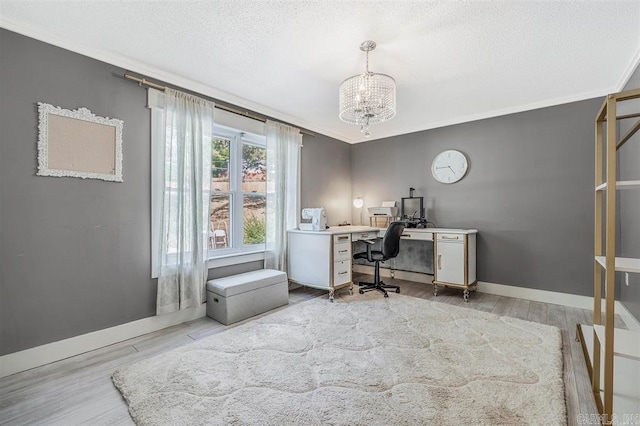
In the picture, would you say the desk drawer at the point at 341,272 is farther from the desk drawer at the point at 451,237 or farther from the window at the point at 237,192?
the desk drawer at the point at 451,237

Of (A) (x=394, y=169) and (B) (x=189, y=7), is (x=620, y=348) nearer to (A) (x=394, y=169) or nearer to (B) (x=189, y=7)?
(B) (x=189, y=7)

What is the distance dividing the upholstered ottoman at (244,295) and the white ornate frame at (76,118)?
53.9 inches

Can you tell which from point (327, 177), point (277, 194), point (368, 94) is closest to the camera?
point (368, 94)

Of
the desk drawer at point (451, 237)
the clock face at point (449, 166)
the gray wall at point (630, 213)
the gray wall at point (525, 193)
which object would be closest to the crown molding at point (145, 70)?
the clock face at point (449, 166)

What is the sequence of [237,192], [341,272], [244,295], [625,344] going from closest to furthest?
[625,344], [244,295], [237,192], [341,272]

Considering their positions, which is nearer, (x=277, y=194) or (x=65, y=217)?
(x=65, y=217)

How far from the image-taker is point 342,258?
355 cm

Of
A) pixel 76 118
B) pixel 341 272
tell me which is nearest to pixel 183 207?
pixel 76 118

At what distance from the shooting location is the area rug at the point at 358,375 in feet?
4.91

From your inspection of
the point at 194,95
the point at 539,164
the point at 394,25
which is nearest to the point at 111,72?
the point at 194,95

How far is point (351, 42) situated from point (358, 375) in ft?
Result: 7.94

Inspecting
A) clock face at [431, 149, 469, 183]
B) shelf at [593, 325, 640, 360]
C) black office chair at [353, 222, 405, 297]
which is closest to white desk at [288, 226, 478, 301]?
black office chair at [353, 222, 405, 297]

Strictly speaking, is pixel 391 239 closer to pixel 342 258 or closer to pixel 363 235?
→ pixel 363 235

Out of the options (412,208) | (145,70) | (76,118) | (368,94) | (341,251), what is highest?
A: (145,70)
